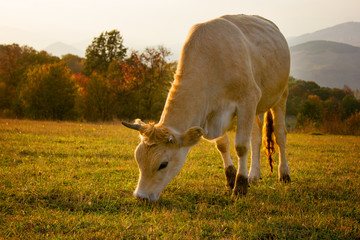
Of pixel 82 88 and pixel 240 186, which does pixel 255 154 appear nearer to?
pixel 240 186

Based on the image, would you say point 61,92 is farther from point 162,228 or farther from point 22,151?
point 162,228

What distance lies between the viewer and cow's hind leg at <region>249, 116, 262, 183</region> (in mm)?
6332

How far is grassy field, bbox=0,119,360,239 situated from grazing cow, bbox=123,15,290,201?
445 millimetres

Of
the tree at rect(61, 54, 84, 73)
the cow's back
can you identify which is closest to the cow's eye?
the cow's back

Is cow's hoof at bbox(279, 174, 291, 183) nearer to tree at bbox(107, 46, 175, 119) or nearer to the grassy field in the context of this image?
the grassy field

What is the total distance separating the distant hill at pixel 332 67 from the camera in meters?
142

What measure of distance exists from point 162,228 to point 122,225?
1.44ft

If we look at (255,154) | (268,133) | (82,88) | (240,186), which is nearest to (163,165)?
(240,186)

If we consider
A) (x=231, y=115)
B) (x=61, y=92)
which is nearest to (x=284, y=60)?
(x=231, y=115)

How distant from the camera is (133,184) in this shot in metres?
5.39

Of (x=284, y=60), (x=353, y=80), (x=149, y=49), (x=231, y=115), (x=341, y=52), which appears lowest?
(x=231, y=115)

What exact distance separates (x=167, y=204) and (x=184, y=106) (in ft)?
Result: 4.48

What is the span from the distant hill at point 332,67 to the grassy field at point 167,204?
455 feet

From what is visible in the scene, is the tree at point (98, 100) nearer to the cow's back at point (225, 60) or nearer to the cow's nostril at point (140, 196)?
the cow's back at point (225, 60)
